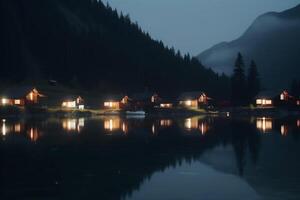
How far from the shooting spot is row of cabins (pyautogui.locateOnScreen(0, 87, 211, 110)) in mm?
121688

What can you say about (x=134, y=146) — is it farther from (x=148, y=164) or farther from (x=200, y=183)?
(x=200, y=183)

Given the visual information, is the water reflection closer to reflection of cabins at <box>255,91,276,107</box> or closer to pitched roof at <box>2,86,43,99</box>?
pitched roof at <box>2,86,43,99</box>

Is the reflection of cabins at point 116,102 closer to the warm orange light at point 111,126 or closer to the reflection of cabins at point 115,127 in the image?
the warm orange light at point 111,126

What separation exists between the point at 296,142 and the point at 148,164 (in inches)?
712

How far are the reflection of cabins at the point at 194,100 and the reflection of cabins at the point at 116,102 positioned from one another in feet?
68.7

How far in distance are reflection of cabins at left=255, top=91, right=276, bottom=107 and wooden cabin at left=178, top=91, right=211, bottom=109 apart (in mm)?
16338

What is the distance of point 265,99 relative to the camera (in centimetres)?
→ 14325

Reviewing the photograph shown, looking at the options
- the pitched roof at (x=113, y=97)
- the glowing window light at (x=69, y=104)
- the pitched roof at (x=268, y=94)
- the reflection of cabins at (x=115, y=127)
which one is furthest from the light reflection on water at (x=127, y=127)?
the pitched roof at (x=268, y=94)

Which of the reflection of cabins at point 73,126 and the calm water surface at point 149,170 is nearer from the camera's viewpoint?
the calm water surface at point 149,170

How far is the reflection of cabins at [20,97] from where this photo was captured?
12100 cm

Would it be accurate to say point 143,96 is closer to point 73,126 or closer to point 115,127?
point 73,126

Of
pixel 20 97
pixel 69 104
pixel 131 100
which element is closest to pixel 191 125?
pixel 20 97

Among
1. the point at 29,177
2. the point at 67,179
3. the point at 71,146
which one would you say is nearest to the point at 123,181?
the point at 67,179

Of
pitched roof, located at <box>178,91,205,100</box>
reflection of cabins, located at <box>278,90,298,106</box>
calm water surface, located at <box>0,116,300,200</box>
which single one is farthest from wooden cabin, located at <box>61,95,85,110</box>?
calm water surface, located at <box>0,116,300,200</box>
